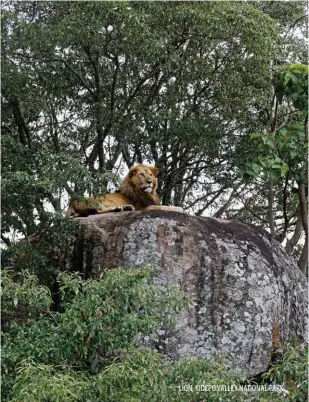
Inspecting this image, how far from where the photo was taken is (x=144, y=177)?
10289 millimetres

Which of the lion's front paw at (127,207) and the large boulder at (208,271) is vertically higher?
the lion's front paw at (127,207)

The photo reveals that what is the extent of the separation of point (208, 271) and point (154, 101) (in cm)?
360

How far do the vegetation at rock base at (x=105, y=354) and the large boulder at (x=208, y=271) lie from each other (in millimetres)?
1897

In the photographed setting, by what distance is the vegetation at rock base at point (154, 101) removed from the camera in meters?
8.84

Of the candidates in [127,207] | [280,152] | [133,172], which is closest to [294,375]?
[280,152]

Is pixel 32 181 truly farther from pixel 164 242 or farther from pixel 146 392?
pixel 146 392

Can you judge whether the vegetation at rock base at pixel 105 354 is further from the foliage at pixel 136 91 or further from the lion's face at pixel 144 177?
the lion's face at pixel 144 177

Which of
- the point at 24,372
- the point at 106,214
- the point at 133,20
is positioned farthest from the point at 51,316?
the point at 133,20

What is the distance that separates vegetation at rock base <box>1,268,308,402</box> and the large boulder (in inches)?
74.7

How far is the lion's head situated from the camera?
10.3 meters

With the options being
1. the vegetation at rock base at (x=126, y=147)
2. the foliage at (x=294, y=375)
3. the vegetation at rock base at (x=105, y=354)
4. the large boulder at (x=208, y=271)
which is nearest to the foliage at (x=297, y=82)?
the vegetation at rock base at (x=126, y=147)

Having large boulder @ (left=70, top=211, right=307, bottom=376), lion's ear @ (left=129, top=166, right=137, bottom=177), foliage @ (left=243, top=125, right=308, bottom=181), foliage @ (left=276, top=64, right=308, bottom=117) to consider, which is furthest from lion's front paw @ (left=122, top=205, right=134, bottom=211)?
A: foliage @ (left=276, top=64, right=308, bottom=117)

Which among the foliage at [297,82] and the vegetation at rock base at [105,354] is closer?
the vegetation at rock base at [105,354]

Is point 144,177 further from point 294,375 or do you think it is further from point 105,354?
point 294,375
